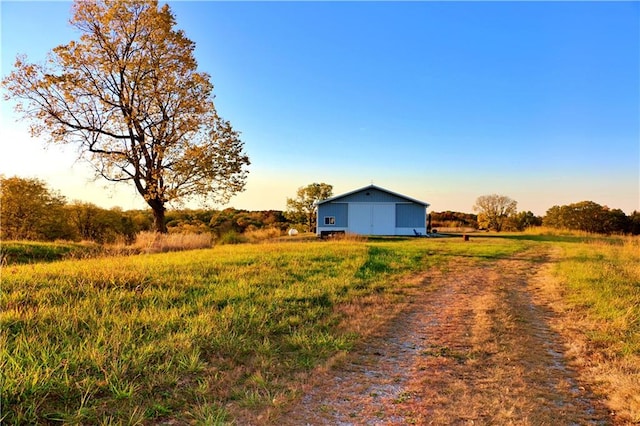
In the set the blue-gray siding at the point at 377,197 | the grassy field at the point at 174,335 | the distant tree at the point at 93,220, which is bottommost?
the grassy field at the point at 174,335

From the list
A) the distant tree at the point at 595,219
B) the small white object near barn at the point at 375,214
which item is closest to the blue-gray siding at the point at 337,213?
the small white object near barn at the point at 375,214

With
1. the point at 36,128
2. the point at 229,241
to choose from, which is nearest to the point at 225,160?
the point at 229,241

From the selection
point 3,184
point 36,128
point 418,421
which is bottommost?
point 418,421

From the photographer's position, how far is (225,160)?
1891cm

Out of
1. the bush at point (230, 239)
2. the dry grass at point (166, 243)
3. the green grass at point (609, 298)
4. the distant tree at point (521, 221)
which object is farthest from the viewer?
the distant tree at point (521, 221)

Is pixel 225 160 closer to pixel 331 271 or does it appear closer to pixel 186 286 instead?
pixel 331 271

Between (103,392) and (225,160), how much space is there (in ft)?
54.9

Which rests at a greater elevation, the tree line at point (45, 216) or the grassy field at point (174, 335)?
the tree line at point (45, 216)

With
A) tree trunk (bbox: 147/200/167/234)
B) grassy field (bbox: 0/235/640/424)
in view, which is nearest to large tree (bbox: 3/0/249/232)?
tree trunk (bbox: 147/200/167/234)

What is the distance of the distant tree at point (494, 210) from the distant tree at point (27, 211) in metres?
45.5

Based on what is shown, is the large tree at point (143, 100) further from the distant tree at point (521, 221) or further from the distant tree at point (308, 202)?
the distant tree at point (521, 221)

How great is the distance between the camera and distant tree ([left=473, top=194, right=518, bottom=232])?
1804 inches

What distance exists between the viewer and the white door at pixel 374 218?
30188mm

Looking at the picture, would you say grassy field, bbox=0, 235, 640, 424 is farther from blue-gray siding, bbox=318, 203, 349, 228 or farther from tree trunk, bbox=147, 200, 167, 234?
blue-gray siding, bbox=318, 203, 349, 228
